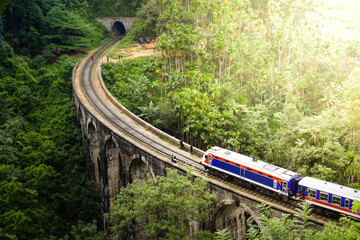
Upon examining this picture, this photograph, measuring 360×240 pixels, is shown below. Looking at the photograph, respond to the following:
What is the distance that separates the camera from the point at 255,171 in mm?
24750

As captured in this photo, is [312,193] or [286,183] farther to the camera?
[286,183]

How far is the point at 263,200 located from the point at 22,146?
28945 mm

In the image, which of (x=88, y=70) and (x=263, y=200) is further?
(x=88, y=70)

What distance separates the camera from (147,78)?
52906mm

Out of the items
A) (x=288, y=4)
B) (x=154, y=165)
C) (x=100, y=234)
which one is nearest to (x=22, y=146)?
Answer: (x=100, y=234)

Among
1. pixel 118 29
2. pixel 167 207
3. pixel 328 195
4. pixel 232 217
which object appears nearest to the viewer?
pixel 328 195

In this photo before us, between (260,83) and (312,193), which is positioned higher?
(260,83)

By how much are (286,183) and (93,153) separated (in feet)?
84.1

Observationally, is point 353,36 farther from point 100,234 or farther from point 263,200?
point 100,234

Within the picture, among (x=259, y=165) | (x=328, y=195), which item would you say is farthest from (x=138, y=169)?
(x=328, y=195)

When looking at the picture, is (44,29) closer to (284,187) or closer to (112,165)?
(112,165)

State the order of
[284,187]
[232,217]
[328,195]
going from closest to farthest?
[328,195], [284,187], [232,217]

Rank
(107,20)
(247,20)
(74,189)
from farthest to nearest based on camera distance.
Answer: (107,20) → (247,20) → (74,189)

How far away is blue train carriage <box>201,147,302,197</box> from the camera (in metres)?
23.5
